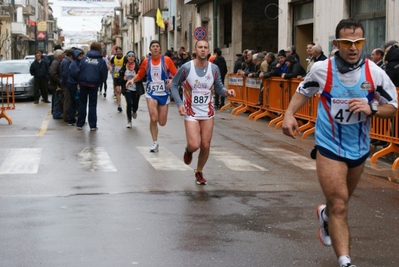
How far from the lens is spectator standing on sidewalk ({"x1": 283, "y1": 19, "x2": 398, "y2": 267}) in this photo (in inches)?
217

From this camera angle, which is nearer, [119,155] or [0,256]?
[0,256]

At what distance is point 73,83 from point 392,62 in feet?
24.7

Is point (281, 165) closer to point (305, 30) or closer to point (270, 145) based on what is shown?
point (270, 145)

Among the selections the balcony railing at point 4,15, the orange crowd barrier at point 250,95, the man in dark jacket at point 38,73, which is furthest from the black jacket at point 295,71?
the balcony railing at point 4,15

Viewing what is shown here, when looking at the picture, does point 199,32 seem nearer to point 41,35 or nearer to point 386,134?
point 386,134

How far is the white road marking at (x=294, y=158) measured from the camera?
11676 millimetres

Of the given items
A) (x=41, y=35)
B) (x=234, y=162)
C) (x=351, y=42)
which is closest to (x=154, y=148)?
(x=234, y=162)

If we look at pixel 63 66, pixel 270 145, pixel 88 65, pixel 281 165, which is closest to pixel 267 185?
pixel 281 165

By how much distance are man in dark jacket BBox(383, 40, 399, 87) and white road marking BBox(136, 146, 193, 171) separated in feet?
13.5

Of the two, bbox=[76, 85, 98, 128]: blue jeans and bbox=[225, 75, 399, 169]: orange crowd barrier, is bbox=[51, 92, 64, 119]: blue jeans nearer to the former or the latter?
bbox=[76, 85, 98, 128]: blue jeans

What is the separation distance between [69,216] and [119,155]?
194 inches

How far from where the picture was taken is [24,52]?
9862 cm

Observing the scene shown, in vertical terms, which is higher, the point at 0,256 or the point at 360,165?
the point at 360,165

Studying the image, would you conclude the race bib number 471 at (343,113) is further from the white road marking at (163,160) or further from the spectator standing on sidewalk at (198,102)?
the white road marking at (163,160)
